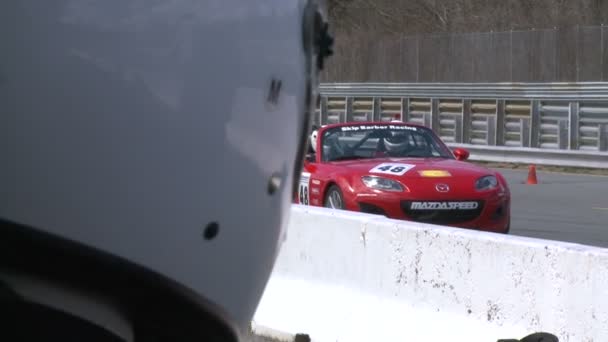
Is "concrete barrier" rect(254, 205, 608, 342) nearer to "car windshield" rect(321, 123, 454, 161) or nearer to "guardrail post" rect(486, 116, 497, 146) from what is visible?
"car windshield" rect(321, 123, 454, 161)

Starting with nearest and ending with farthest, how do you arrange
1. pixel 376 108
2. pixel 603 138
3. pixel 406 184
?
pixel 406 184 < pixel 603 138 < pixel 376 108

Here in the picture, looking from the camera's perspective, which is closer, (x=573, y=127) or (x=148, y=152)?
(x=148, y=152)

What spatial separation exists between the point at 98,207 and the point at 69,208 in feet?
0.17

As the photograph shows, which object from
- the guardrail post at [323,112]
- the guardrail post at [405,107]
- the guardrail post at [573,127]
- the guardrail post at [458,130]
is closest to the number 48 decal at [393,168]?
the guardrail post at [573,127]

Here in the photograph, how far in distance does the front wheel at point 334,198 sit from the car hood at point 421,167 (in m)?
0.24

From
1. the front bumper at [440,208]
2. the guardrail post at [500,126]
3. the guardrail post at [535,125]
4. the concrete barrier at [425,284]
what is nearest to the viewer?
the concrete barrier at [425,284]

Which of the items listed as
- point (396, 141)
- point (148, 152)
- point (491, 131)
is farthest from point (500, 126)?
point (148, 152)

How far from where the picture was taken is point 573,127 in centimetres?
2638

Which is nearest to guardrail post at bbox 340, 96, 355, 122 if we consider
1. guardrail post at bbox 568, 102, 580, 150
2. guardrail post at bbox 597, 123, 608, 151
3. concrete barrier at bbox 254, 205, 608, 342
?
guardrail post at bbox 568, 102, 580, 150

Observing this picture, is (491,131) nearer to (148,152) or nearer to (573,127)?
(573,127)

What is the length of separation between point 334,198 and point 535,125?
53.6 ft

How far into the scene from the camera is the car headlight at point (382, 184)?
1177 centimetres

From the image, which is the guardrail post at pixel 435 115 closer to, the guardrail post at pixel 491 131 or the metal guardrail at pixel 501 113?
the metal guardrail at pixel 501 113

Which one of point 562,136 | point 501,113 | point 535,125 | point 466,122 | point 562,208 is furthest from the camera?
point 466,122
